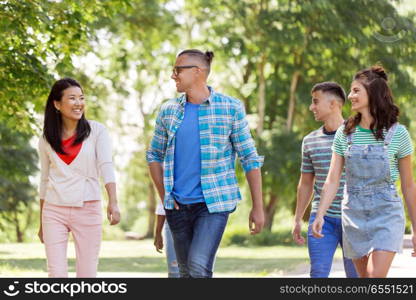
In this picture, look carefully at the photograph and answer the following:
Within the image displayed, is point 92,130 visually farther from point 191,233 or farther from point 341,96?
point 341,96

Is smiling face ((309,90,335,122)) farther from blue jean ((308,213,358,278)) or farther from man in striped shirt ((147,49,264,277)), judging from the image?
man in striped shirt ((147,49,264,277))

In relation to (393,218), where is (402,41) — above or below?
above

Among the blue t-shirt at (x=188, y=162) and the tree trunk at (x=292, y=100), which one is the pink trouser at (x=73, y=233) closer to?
the blue t-shirt at (x=188, y=162)

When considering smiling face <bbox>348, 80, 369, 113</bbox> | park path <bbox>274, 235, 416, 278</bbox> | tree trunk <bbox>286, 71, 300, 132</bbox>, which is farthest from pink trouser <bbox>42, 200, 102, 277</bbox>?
tree trunk <bbox>286, 71, 300, 132</bbox>

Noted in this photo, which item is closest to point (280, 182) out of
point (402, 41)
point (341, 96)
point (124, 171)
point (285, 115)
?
point (285, 115)

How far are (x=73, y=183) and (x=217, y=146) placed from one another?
1165mm

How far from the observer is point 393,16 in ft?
102

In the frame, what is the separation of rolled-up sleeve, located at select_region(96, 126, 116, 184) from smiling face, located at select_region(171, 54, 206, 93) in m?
0.76

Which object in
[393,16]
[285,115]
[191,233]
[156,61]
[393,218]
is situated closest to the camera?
[393,218]

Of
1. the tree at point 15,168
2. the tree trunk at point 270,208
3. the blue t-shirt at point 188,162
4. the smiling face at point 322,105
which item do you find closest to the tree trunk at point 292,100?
the tree trunk at point 270,208

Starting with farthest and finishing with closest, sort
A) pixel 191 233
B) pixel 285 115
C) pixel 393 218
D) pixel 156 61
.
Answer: pixel 156 61
pixel 285 115
pixel 191 233
pixel 393 218

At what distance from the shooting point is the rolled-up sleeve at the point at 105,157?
7348mm

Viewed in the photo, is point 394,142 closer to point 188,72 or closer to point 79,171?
point 188,72

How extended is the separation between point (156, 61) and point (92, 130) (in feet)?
103
